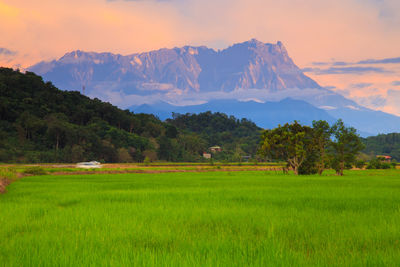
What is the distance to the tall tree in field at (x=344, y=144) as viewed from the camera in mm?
43344

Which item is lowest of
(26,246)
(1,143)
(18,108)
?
(26,246)

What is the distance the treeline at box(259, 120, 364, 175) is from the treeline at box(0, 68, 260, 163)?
48.5 m

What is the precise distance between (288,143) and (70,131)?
55067mm

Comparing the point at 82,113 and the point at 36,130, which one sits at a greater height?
the point at 82,113

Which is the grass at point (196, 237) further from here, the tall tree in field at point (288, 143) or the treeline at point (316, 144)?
the treeline at point (316, 144)

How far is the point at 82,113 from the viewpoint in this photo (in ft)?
332

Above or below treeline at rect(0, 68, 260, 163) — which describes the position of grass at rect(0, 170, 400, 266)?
below

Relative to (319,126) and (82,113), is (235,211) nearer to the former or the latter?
(319,126)

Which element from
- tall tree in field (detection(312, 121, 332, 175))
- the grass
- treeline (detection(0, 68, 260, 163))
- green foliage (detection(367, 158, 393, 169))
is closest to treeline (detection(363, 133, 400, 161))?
treeline (detection(0, 68, 260, 163))

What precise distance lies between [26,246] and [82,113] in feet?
329

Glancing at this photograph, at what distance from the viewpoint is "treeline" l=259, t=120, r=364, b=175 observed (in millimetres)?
43375

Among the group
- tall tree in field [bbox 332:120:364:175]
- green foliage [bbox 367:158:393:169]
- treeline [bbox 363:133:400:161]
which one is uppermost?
treeline [bbox 363:133:400:161]

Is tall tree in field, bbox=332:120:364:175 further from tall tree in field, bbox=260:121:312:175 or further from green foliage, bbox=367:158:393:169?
green foliage, bbox=367:158:393:169

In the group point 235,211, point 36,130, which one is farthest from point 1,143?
point 235,211
